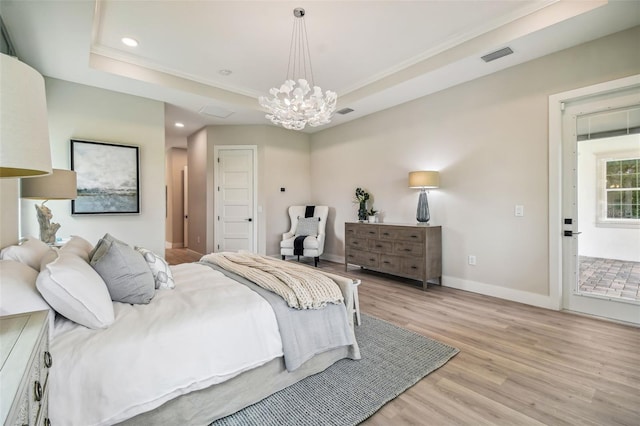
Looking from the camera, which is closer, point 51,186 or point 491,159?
point 51,186

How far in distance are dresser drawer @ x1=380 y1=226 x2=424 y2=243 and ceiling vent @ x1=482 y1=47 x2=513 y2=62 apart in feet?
7.07

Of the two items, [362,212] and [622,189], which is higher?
[622,189]

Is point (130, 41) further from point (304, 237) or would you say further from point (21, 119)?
point (304, 237)

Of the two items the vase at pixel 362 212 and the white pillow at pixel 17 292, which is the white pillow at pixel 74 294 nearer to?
the white pillow at pixel 17 292

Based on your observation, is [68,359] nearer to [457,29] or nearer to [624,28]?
[457,29]

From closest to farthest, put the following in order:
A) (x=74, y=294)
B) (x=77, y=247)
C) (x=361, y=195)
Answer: (x=74, y=294) < (x=77, y=247) < (x=361, y=195)

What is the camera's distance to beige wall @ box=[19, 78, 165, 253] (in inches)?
146

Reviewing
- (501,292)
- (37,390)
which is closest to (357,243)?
(501,292)

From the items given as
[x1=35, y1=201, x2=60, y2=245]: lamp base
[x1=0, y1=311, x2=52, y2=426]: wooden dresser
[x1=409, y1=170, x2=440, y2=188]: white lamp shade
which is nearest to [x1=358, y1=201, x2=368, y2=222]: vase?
[x1=409, y1=170, x2=440, y2=188]: white lamp shade

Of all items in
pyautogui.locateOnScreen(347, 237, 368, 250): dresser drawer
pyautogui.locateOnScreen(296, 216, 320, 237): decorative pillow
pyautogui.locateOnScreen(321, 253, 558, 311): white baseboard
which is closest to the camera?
pyautogui.locateOnScreen(321, 253, 558, 311): white baseboard

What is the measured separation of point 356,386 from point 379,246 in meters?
2.81

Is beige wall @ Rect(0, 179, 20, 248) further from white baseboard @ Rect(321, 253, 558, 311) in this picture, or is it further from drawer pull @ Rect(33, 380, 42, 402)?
white baseboard @ Rect(321, 253, 558, 311)

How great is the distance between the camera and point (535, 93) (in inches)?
132

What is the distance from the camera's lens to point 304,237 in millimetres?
5691
